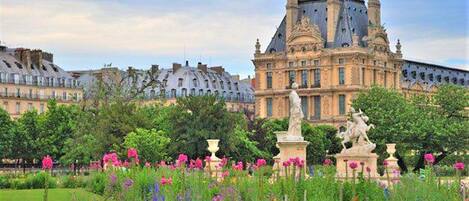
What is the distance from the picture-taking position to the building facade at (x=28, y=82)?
317ft

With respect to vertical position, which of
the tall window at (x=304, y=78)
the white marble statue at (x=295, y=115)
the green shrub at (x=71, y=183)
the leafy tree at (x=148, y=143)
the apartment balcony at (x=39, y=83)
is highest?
the tall window at (x=304, y=78)

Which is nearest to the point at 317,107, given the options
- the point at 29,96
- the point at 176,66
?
the point at 176,66

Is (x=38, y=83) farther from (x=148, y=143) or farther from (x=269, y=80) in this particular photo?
(x=148, y=143)

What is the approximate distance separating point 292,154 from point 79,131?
2563 cm

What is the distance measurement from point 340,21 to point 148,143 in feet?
179

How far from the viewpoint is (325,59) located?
324 ft

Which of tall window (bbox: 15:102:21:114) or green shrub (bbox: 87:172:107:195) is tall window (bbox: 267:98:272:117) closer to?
tall window (bbox: 15:102:21:114)

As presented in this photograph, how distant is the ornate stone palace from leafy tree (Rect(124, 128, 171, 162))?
47825mm

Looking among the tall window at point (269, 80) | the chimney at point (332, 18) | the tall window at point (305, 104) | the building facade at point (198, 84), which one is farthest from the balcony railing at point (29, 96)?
the chimney at point (332, 18)

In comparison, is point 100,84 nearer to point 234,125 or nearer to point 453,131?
point 234,125

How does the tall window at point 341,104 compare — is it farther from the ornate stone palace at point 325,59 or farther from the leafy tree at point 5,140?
the leafy tree at point 5,140

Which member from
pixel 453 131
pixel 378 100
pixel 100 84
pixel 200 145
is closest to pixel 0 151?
pixel 100 84

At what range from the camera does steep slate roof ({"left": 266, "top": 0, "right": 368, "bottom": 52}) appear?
99.6 m

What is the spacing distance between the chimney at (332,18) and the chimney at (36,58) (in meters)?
28.5
